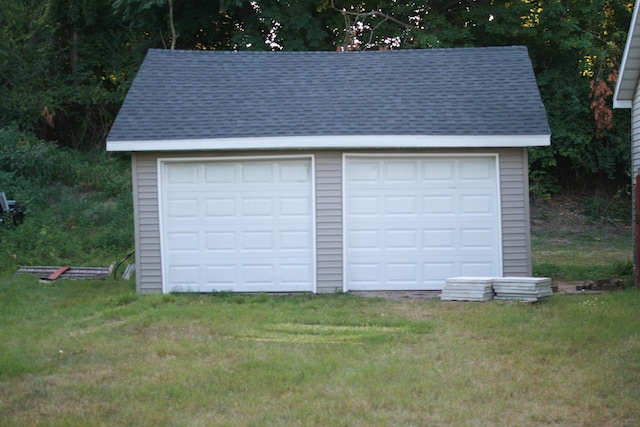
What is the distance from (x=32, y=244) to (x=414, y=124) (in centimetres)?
862

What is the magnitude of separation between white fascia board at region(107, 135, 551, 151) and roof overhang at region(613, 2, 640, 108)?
1.86m

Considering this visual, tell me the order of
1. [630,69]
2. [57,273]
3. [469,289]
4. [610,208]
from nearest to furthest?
[469,289], [630,69], [57,273], [610,208]

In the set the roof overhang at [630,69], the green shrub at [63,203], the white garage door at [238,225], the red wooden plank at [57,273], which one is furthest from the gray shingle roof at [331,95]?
the green shrub at [63,203]

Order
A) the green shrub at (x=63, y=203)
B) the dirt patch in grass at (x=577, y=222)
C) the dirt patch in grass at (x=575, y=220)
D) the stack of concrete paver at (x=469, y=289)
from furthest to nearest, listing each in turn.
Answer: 1. the dirt patch in grass at (x=575, y=220)
2. the dirt patch in grass at (x=577, y=222)
3. the green shrub at (x=63, y=203)
4. the stack of concrete paver at (x=469, y=289)

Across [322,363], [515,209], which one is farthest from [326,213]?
[322,363]

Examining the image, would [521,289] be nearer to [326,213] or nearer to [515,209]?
[515,209]

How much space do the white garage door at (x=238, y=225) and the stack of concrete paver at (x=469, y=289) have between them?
2137mm

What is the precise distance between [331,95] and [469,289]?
12.7 ft

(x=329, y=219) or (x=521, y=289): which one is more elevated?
(x=329, y=219)

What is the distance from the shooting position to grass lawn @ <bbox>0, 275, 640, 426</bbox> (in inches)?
225

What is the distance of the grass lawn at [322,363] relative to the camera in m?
5.73

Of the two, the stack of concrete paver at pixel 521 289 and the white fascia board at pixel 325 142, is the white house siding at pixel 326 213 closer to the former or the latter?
the white fascia board at pixel 325 142

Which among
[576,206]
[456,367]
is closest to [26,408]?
[456,367]

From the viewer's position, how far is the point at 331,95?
1222cm
